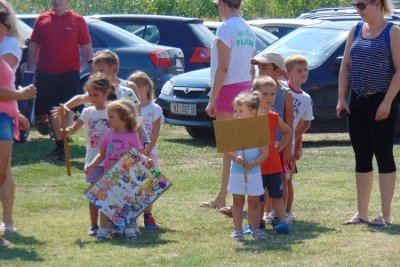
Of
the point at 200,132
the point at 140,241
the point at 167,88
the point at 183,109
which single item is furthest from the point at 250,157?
the point at 167,88

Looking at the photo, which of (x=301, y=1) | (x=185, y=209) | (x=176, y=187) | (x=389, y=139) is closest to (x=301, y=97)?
(x=389, y=139)

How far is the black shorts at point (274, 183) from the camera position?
8164 mm

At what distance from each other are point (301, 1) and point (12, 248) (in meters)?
30.1

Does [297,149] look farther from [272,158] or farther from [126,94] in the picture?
[126,94]

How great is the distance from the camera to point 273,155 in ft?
26.8

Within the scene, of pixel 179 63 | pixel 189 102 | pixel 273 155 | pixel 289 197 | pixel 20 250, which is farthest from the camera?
pixel 179 63

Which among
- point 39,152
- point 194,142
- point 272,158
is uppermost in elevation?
point 272,158

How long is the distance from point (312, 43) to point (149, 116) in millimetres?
6343

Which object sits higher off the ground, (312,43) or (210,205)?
(312,43)

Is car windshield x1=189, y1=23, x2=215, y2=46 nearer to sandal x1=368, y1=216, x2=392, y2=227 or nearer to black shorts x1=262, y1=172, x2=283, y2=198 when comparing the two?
sandal x1=368, y1=216, x2=392, y2=227

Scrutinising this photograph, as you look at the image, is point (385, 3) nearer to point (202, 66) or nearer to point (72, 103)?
point (72, 103)

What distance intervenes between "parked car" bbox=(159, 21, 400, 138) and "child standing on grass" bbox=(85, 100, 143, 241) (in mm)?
6028

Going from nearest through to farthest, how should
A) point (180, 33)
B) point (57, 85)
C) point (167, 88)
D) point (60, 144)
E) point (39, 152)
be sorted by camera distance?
point (60, 144) → point (57, 85) → point (39, 152) → point (167, 88) → point (180, 33)

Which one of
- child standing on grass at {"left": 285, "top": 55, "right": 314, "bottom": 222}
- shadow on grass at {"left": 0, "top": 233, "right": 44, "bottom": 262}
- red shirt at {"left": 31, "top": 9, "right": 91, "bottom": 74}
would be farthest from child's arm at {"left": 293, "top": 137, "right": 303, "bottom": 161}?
red shirt at {"left": 31, "top": 9, "right": 91, "bottom": 74}
